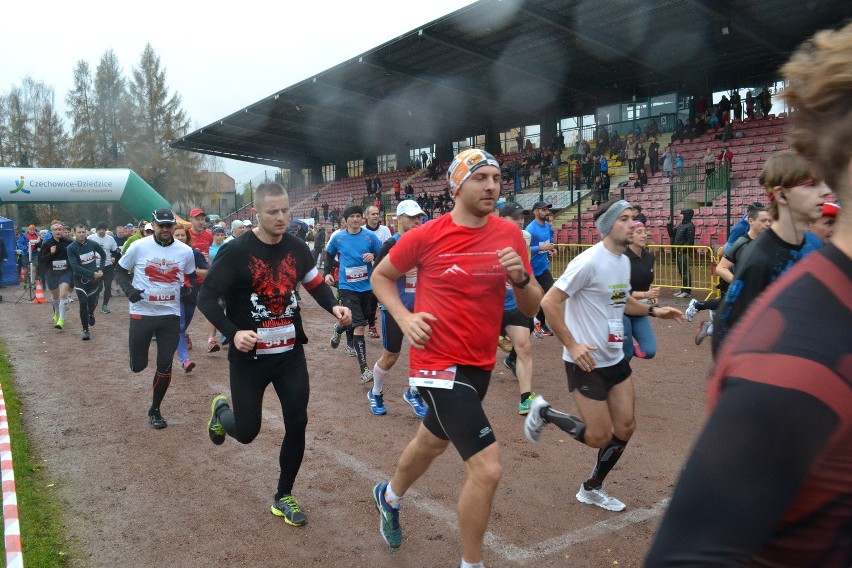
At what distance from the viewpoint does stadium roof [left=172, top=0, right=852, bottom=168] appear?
2125cm

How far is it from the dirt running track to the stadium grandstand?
1075 centimetres

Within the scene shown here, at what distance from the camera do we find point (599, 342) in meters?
4.29

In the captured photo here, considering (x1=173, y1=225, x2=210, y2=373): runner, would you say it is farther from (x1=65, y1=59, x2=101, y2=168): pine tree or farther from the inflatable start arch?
(x1=65, y1=59, x2=101, y2=168): pine tree

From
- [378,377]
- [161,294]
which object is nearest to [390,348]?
[378,377]

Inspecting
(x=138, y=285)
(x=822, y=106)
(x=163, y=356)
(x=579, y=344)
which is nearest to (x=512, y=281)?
(x=579, y=344)

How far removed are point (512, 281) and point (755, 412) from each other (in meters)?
2.60

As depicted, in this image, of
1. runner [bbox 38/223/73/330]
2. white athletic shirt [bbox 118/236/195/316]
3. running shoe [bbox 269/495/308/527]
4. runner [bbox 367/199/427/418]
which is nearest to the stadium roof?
runner [bbox 38/223/73/330]

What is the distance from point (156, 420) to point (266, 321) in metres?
2.98

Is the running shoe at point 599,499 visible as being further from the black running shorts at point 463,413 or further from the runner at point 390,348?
the runner at point 390,348

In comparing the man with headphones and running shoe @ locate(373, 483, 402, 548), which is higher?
the man with headphones

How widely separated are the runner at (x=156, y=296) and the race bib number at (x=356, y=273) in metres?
2.35

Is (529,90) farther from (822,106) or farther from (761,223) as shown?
(822,106)

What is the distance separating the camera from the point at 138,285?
6734 mm

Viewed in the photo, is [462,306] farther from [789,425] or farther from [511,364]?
[511,364]
